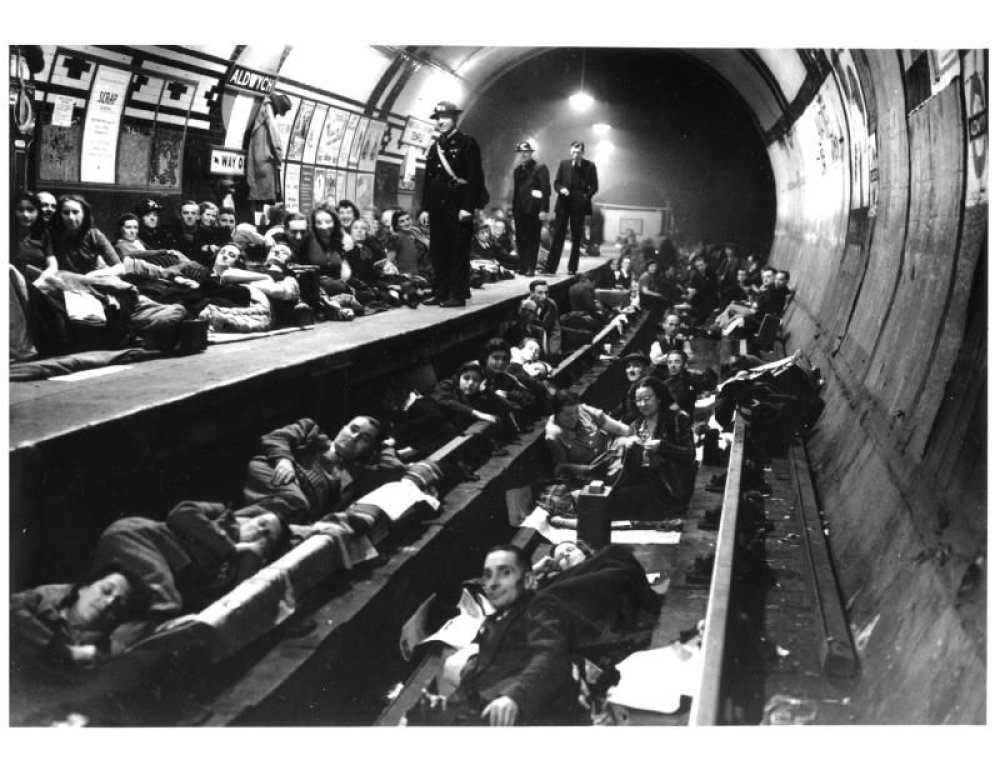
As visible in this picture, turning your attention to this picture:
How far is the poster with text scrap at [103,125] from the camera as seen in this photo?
27.1 feet

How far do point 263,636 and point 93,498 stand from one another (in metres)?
0.99

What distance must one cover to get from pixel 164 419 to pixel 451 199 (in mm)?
4189

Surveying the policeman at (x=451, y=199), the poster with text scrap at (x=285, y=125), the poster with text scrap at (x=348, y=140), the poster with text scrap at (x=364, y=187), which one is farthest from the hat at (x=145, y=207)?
the poster with text scrap at (x=364, y=187)

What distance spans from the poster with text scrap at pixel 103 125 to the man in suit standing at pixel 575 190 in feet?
11.6

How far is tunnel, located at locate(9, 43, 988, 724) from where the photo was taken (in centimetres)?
452

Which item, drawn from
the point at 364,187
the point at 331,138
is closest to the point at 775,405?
the point at 331,138

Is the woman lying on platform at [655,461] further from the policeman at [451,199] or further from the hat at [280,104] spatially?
the hat at [280,104]

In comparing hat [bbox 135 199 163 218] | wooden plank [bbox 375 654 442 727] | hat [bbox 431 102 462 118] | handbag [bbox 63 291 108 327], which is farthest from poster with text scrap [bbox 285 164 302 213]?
wooden plank [bbox 375 654 442 727]

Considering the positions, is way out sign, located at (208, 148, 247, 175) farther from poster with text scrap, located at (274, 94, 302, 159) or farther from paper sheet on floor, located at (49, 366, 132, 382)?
paper sheet on floor, located at (49, 366, 132, 382)

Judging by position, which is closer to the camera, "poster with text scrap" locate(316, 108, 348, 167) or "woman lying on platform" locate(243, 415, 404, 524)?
"woman lying on platform" locate(243, 415, 404, 524)

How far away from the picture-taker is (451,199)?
9.02 m

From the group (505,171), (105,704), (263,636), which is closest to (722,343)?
(505,171)

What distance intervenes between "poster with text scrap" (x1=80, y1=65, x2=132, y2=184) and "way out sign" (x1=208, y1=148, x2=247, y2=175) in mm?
1194

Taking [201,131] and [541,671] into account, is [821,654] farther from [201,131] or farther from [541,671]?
[201,131]
